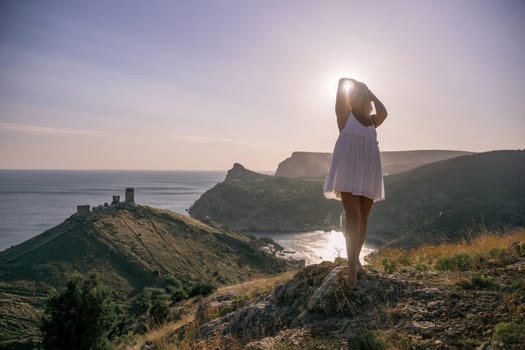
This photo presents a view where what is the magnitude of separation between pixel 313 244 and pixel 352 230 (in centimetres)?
9278

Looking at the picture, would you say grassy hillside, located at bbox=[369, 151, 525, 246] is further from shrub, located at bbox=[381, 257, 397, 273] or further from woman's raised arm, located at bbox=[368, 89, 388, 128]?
woman's raised arm, located at bbox=[368, 89, 388, 128]

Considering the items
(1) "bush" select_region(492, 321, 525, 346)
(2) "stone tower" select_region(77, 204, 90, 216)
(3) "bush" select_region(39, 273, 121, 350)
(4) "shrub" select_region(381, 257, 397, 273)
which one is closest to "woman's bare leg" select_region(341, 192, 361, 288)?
(1) "bush" select_region(492, 321, 525, 346)

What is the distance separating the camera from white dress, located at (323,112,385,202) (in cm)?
496

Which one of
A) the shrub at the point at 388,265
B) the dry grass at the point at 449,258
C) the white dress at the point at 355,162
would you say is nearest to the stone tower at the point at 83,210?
the dry grass at the point at 449,258

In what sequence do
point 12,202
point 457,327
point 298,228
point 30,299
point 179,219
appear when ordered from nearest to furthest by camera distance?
point 457,327
point 30,299
point 179,219
point 298,228
point 12,202

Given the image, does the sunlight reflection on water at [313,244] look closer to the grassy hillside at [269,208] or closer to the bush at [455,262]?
the grassy hillside at [269,208]

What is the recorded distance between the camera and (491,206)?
261ft

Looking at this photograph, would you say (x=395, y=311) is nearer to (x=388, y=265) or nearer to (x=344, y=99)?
(x=388, y=265)

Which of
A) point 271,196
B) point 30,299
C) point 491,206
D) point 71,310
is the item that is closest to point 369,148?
point 71,310

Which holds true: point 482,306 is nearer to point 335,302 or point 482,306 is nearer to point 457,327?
point 457,327

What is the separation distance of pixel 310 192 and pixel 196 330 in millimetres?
134163

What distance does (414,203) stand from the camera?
99938 millimetres

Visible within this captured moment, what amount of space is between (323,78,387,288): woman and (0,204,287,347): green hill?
33.2 metres

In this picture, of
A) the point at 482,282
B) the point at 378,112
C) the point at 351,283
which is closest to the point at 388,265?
the point at 482,282
